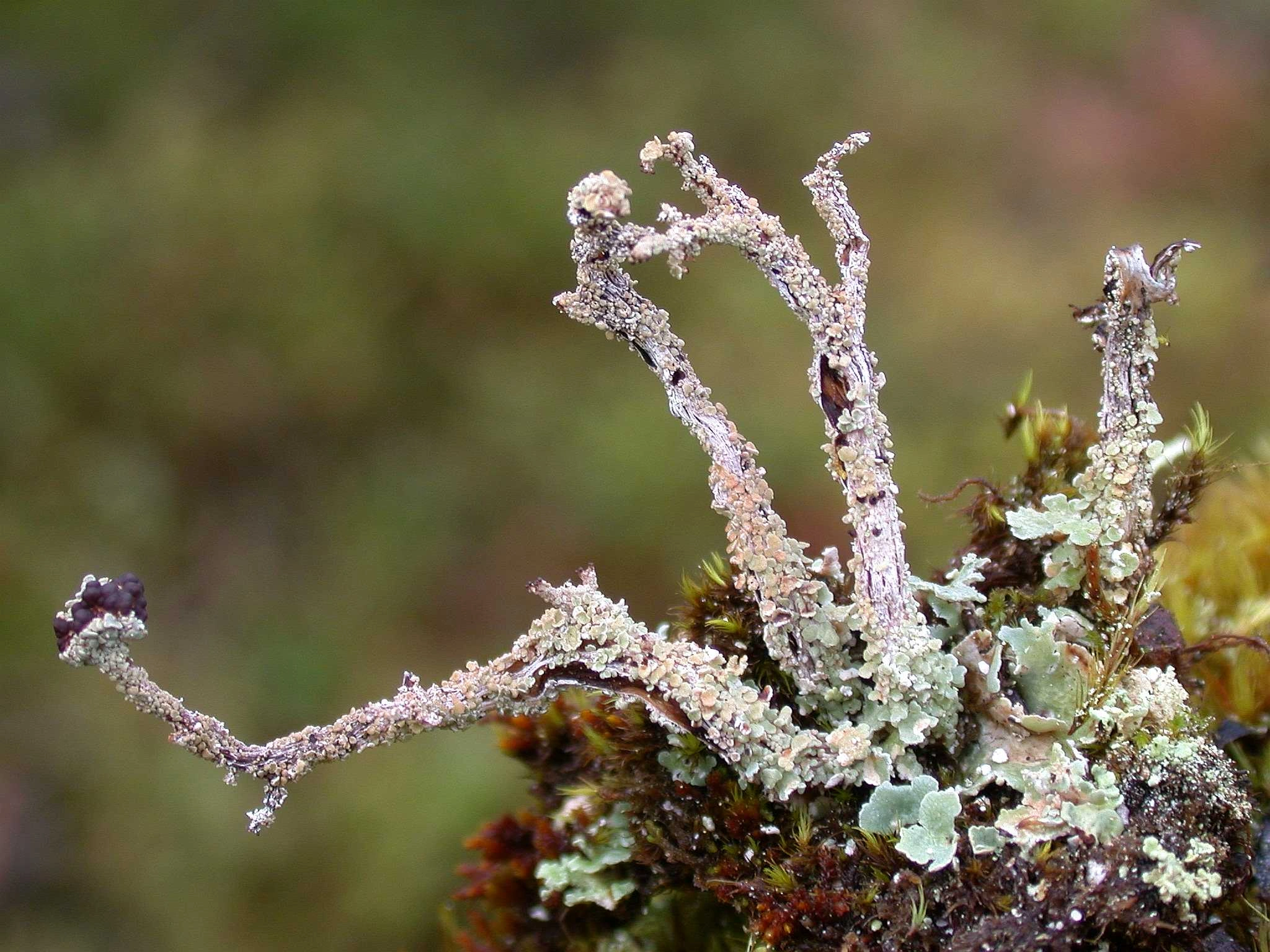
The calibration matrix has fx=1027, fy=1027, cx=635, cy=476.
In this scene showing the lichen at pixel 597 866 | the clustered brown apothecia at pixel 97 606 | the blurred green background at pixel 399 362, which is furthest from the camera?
the blurred green background at pixel 399 362

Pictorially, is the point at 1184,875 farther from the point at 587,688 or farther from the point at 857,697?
the point at 587,688

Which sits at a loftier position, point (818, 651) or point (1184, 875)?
point (818, 651)

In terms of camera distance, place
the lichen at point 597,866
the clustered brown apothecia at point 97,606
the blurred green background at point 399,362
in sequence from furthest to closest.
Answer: the blurred green background at point 399,362 < the lichen at point 597,866 < the clustered brown apothecia at point 97,606

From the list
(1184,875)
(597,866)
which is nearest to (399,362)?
(597,866)

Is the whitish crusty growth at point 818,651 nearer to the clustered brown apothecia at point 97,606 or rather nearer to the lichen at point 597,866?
the clustered brown apothecia at point 97,606

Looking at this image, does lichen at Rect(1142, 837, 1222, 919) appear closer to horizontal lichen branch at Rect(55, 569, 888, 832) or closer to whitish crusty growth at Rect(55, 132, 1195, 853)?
whitish crusty growth at Rect(55, 132, 1195, 853)

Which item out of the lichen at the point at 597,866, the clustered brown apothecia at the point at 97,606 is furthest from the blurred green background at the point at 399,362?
the clustered brown apothecia at the point at 97,606

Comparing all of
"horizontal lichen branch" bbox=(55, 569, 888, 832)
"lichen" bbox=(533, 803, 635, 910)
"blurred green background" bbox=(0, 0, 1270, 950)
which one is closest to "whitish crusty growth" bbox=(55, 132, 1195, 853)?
"horizontal lichen branch" bbox=(55, 569, 888, 832)
